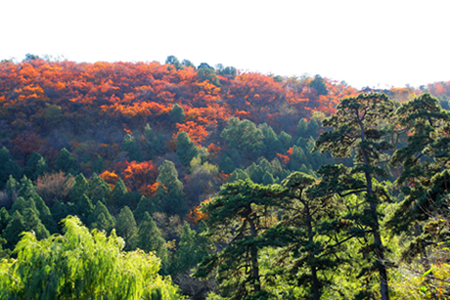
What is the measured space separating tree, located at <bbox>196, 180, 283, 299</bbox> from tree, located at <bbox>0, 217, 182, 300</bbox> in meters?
3.37

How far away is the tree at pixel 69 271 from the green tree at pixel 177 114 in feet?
133

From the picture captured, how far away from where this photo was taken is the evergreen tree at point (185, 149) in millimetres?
40250

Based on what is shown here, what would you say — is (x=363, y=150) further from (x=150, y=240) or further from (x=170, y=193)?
(x=170, y=193)

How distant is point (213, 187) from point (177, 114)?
16.4 metres

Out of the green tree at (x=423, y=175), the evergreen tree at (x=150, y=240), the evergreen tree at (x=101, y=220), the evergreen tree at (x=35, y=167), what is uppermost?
the green tree at (x=423, y=175)

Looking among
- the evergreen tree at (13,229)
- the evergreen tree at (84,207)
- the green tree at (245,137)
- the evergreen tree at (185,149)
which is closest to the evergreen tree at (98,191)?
the evergreen tree at (84,207)

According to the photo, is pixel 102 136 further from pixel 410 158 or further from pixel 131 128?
pixel 410 158

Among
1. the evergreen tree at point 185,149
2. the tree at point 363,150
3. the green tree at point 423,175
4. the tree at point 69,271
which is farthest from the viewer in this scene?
the evergreen tree at point 185,149

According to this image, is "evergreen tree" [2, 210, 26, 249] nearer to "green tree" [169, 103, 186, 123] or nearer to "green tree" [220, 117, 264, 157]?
"green tree" [220, 117, 264, 157]

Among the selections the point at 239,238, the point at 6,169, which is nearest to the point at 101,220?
the point at 6,169

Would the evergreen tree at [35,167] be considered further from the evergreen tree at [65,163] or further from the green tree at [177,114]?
the green tree at [177,114]

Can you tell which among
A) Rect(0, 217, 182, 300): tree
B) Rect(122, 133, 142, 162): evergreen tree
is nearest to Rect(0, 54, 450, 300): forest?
Rect(0, 217, 182, 300): tree

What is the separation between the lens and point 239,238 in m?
11.9

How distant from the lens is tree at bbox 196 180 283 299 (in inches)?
440
